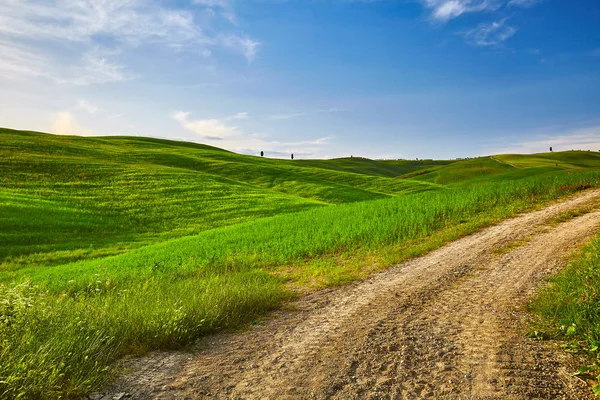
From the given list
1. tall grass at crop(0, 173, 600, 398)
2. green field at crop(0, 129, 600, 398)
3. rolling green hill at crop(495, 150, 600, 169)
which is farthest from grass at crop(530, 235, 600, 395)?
rolling green hill at crop(495, 150, 600, 169)

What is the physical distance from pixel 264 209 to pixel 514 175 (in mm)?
46058

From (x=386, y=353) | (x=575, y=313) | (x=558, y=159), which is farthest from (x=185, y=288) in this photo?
(x=558, y=159)

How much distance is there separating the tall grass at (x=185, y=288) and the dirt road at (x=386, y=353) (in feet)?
1.64

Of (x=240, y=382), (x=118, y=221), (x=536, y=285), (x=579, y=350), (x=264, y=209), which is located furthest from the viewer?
(x=264, y=209)

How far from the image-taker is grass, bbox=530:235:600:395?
521 cm

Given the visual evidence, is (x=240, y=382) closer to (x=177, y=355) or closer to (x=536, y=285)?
(x=177, y=355)

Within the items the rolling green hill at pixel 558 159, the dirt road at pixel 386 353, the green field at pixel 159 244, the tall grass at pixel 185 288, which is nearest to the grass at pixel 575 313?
the dirt road at pixel 386 353

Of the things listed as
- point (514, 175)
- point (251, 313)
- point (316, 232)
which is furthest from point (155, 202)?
point (514, 175)

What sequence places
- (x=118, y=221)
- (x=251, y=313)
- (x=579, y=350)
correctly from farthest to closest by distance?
(x=118, y=221) < (x=251, y=313) < (x=579, y=350)

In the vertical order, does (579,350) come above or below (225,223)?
above

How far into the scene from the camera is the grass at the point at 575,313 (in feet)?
17.1

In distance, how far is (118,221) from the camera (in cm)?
3067

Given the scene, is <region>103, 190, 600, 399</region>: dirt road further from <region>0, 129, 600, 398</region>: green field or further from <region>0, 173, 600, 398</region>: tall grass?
<region>0, 129, 600, 398</region>: green field

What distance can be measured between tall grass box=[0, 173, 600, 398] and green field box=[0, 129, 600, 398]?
35 millimetres
